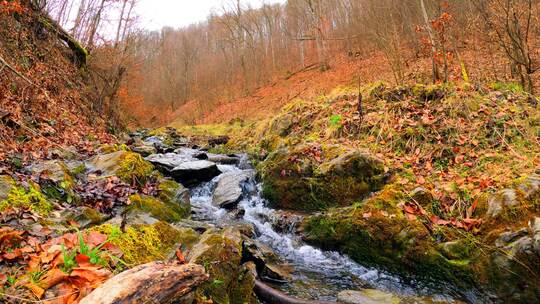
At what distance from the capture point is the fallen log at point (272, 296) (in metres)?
3.34

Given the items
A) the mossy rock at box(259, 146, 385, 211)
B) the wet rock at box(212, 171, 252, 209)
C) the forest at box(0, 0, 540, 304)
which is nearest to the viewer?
the forest at box(0, 0, 540, 304)

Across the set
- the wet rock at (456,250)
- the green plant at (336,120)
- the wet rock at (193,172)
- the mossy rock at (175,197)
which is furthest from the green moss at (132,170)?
the wet rock at (456,250)

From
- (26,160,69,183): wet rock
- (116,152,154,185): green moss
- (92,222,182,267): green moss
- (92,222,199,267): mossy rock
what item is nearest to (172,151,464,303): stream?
(116,152,154,185): green moss

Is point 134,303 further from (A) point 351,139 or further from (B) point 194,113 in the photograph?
(B) point 194,113

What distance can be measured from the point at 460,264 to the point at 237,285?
244 centimetres

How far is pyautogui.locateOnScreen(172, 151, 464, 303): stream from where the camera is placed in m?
3.65

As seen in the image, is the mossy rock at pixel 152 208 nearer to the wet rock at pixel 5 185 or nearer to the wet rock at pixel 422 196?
the wet rock at pixel 5 185

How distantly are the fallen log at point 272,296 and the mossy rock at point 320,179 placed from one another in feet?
6.93

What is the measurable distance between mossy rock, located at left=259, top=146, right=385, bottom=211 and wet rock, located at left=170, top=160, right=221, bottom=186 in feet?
6.52

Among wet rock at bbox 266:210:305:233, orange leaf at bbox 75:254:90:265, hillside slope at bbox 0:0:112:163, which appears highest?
hillside slope at bbox 0:0:112:163

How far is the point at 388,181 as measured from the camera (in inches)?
199

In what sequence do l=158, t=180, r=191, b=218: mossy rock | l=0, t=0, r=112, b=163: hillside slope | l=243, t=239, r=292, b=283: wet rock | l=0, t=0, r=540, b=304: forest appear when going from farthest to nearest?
1. l=0, t=0, r=112, b=163: hillside slope
2. l=158, t=180, r=191, b=218: mossy rock
3. l=243, t=239, r=292, b=283: wet rock
4. l=0, t=0, r=540, b=304: forest

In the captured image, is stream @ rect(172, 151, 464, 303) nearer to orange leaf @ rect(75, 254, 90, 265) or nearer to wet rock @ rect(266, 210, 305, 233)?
wet rock @ rect(266, 210, 305, 233)

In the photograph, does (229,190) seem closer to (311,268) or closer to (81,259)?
(311,268)
